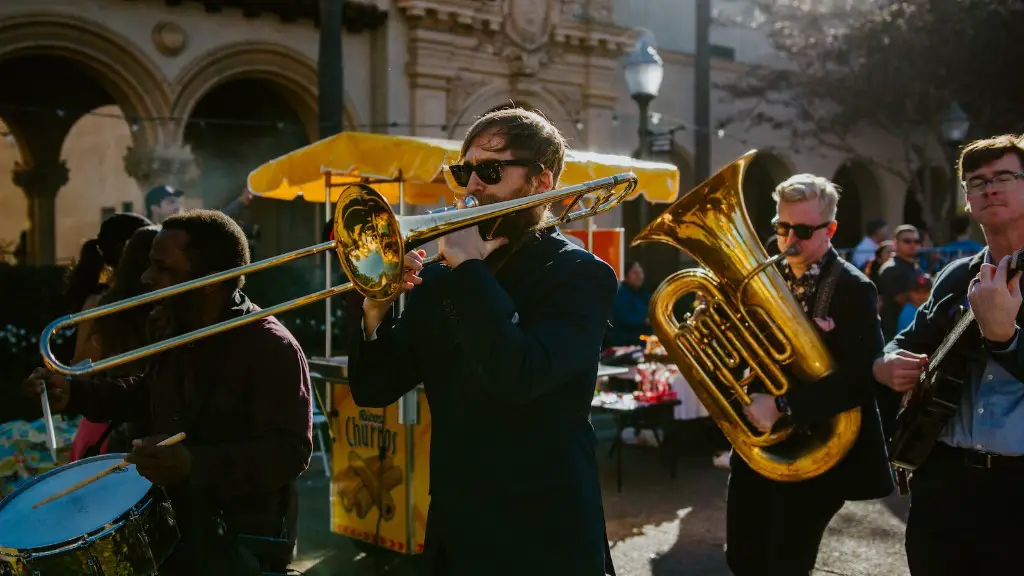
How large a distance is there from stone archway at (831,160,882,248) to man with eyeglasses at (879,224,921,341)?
14229 mm

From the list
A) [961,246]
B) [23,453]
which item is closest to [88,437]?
[23,453]

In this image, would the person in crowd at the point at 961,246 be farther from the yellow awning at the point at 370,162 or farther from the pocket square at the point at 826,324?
the pocket square at the point at 826,324

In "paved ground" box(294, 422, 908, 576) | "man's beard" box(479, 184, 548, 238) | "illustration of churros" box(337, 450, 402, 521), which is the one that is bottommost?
"paved ground" box(294, 422, 908, 576)

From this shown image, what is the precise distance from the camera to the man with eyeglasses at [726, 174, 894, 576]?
3.49m

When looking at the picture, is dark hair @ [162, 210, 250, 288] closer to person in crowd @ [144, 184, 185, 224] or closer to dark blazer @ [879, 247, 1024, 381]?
dark blazer @ [879, 247, 1024, 381]

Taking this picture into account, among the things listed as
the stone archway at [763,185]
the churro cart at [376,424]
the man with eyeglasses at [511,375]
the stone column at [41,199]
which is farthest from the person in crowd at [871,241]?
the stone column at [41,199]

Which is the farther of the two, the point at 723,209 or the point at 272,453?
the point at 723,209

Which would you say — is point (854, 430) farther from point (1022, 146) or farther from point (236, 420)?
point (236, 420)

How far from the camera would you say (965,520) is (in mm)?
2863

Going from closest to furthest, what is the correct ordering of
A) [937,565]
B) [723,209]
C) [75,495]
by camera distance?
[75,495] → [937,565] → [723,209]

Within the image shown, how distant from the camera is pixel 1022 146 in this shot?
3.00 metres

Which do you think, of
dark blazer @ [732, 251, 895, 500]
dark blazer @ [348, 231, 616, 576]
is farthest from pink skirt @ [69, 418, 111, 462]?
dark blazer @ [732, 251, 895, 500]

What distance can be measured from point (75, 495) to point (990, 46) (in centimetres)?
1769

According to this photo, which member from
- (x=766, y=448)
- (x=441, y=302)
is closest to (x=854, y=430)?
(x=766, y=448)
